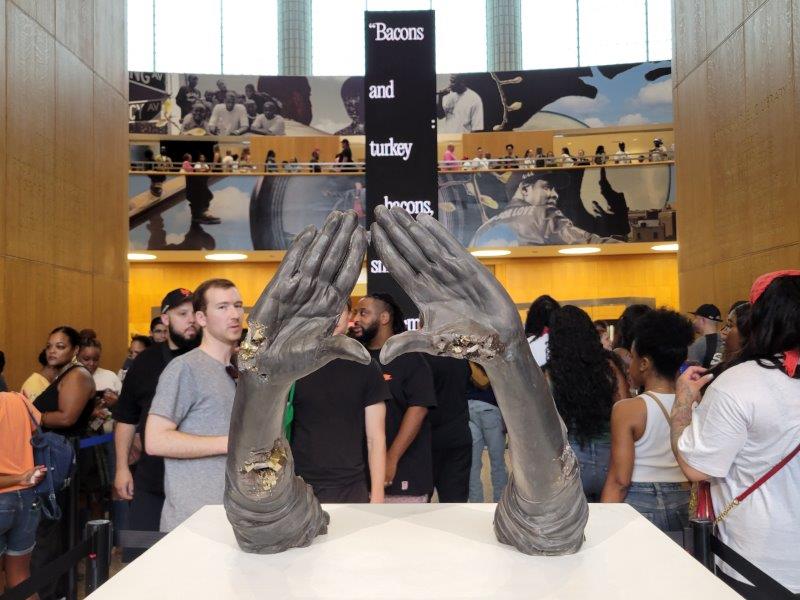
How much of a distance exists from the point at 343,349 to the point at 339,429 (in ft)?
6.35

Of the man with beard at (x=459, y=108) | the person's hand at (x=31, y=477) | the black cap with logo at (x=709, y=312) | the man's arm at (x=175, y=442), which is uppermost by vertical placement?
the man with beard at (x=459, y=108)

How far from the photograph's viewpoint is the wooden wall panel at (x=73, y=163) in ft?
31.2

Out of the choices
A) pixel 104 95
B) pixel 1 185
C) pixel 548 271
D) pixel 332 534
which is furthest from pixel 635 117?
pixel 332 534

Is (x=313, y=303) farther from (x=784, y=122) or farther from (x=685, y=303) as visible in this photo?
(x=685, y=303)

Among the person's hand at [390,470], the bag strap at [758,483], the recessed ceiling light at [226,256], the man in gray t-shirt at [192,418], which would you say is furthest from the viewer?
the recessed ceiling light at [226,256]

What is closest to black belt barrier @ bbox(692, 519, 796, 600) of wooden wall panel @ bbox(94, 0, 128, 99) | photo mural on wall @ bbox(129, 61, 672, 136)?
Answer: wooden wall panel @ bbox(94, 0, 128, 99)

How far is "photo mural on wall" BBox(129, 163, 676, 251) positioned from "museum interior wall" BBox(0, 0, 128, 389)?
327 inches

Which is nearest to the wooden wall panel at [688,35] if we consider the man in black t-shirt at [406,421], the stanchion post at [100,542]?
the man in black t-shirt at [406,421]

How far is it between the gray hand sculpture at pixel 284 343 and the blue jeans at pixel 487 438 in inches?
159

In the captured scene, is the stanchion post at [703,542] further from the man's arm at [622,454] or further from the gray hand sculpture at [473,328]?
the man's arm at [622,454]

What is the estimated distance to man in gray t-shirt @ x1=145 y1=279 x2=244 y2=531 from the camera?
337 centimetres

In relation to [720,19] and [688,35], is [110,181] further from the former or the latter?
[720,19]

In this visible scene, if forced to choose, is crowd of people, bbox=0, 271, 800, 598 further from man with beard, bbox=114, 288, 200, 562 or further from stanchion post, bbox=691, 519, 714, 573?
stanchion post, bbox=691, 519, 714, 573

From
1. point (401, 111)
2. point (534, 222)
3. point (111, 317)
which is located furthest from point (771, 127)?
point (534, 222)
